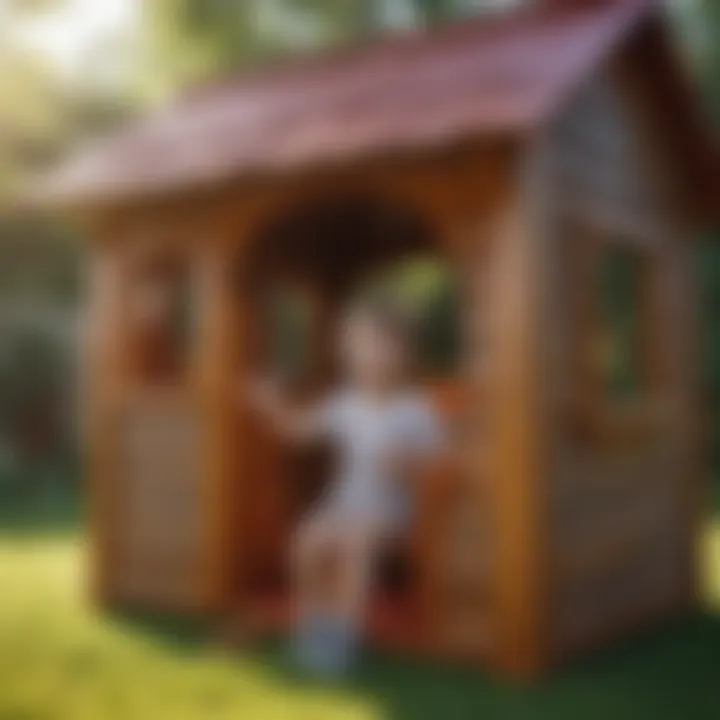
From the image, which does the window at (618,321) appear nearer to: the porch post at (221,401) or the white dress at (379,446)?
the porch post at (221,401)

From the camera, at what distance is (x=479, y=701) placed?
376 cm

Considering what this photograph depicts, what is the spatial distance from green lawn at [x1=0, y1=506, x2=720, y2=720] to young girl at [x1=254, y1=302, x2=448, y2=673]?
0.63ft

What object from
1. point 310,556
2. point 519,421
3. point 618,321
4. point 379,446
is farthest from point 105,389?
point 618,321

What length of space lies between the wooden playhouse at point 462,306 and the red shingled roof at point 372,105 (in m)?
0.02

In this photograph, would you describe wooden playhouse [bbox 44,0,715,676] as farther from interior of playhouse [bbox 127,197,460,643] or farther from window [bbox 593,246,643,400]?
window [bbox 593,246,643,400]

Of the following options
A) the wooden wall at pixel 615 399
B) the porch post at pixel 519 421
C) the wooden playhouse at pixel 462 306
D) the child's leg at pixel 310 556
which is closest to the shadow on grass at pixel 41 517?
the wooden playhouse at pixel 462 306

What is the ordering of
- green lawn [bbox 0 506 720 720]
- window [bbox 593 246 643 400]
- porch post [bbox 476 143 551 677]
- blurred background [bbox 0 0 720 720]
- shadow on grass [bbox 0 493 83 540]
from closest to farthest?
1. green lawn [bbox 0 506 720 720]
2. porch post [bbox 476 143 551 677]
3. shadow on grass [bbox 0 493 83 540]
4. window [bbox 593 246 643 400]
5. blurred background [bbox 0 0 720 720]

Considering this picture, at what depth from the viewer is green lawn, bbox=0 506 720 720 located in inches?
142

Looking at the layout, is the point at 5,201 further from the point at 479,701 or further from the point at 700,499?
the point at 479,701

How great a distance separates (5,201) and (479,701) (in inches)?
362

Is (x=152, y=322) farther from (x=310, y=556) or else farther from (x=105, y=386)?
(x=310, y=556)

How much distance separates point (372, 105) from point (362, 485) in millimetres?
1496

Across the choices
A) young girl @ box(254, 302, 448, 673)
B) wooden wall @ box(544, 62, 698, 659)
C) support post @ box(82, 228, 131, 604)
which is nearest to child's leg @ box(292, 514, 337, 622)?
young girl @ box(254, 302, 448, 673)

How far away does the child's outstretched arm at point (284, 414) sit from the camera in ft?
15.0
